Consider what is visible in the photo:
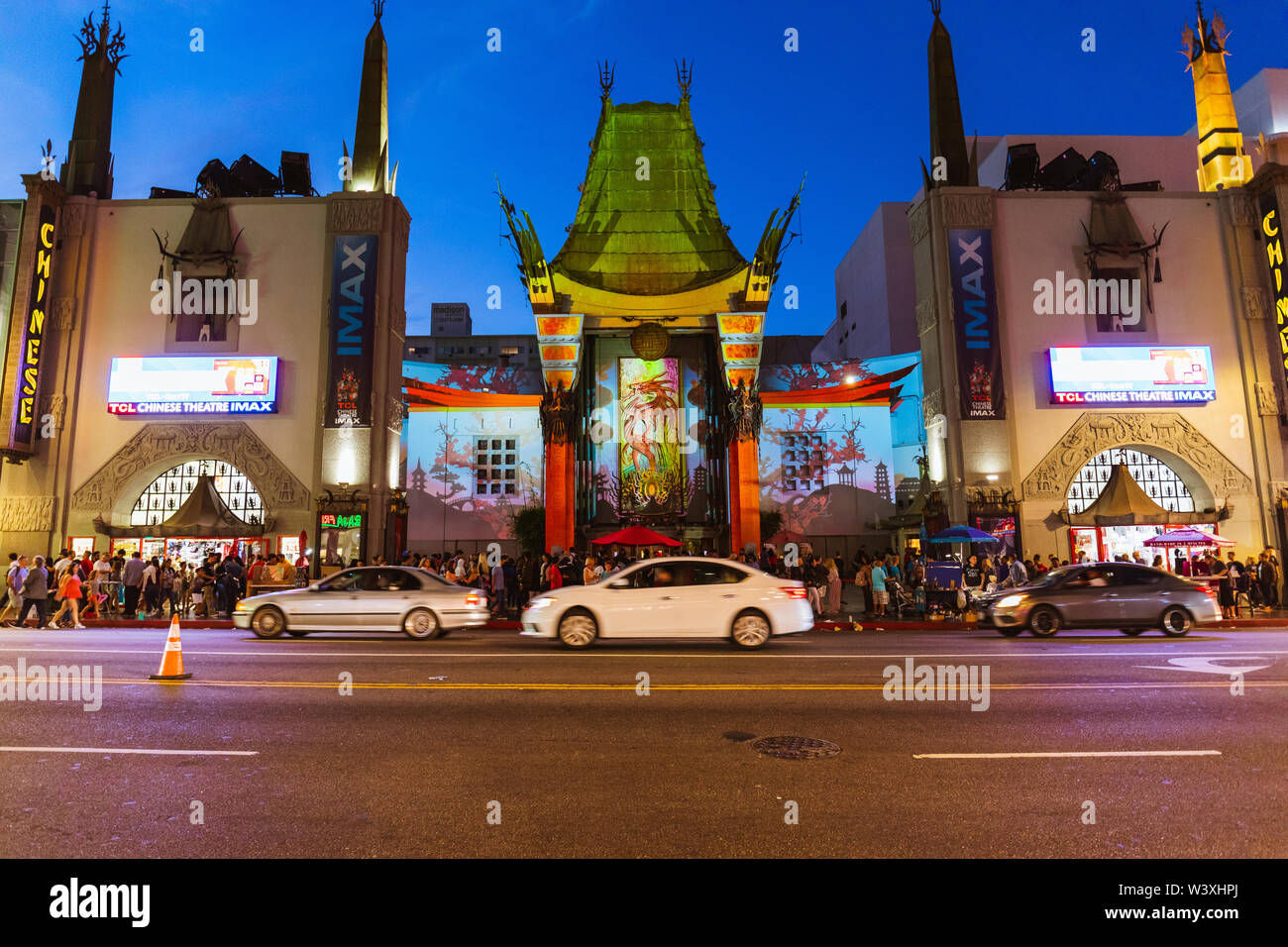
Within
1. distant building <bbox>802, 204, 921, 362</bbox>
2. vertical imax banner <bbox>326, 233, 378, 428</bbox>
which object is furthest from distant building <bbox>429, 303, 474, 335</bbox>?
vertical imax banner <bbox>326, 233, 378, 428</bbox>

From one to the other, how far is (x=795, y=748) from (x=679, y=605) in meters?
6.14

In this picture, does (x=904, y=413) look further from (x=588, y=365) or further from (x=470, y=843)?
(x=470, y=843)

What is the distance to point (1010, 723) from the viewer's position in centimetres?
638

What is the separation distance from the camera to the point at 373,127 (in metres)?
28.2

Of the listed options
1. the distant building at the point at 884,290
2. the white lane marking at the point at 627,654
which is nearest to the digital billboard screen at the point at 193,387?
the white lane marking at the point at 627,654

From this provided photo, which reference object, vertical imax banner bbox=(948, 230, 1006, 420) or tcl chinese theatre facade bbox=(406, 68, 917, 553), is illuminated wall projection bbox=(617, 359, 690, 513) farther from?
vertical imax banner bbox=(948, 230, 1006, 420)

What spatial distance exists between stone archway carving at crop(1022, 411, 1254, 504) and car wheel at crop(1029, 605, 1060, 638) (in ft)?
43.8

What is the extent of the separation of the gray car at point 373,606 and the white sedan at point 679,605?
2900 mm

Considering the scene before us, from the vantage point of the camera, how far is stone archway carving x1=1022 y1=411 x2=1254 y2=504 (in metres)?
26.1

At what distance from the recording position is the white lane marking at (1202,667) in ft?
30.1

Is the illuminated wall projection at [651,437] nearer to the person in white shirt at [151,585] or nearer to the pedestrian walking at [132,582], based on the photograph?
the person in white shirt at [151,585]

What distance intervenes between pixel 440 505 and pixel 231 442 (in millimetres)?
10491

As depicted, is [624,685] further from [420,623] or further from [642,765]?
[420,623]

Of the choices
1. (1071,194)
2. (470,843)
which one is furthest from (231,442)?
(1071,194)
